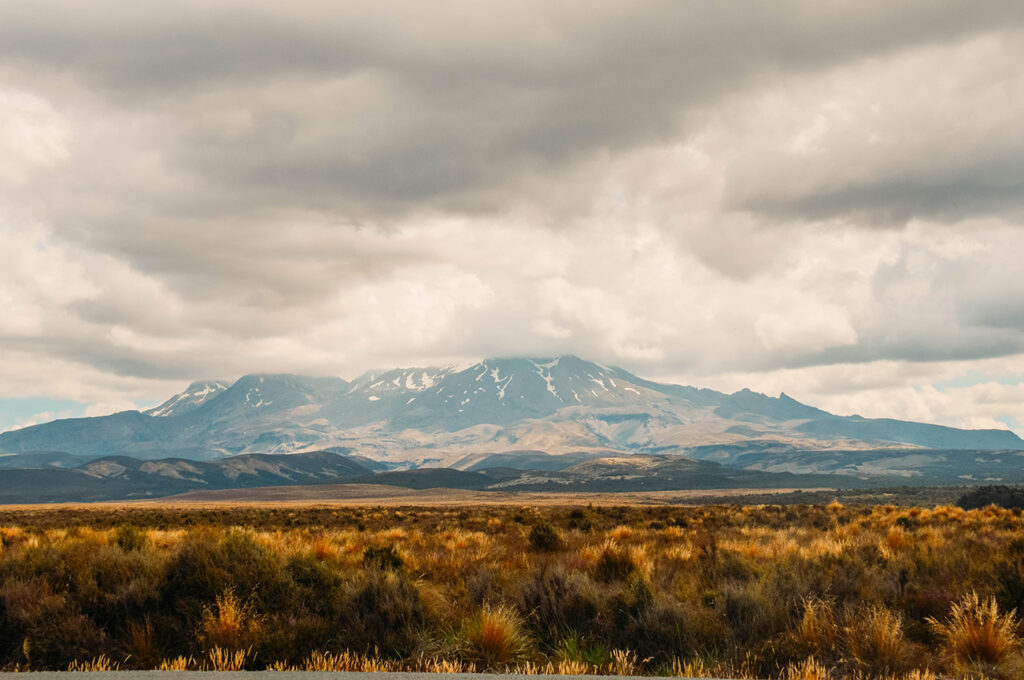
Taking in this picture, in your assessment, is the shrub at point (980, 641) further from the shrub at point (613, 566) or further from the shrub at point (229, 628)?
the shrub at point (229, 628)

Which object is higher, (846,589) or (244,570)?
(244,570)

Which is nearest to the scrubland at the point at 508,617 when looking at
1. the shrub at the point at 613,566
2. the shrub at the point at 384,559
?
the shrub at the point at 384,559

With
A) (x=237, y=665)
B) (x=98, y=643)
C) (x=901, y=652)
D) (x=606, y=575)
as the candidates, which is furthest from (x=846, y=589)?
(x=98, y=643)

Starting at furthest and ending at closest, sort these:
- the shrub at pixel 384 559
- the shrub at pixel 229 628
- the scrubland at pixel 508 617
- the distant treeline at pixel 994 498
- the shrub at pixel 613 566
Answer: the distant treeline at pixel 994 498, the shrub at pixel 613 566, the shrub at pixel 384 559, the shrub at pixel 229 628, the scrubland at pixel 508 617

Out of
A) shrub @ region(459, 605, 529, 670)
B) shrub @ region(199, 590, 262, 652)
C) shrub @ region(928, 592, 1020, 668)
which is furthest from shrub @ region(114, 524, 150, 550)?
shrub @ region(928, 592, 1020, 668)

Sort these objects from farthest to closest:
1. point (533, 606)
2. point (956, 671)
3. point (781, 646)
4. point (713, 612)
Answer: point (533, 606) < point (713, 612) < point (781, 646) < point (956, 671)

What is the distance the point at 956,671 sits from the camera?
26.5 feet

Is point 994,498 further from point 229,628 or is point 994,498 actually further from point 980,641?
point 229,628

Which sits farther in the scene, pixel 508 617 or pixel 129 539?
pixel 129 539

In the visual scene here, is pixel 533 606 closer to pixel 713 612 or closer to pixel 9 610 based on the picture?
pixel 713 612

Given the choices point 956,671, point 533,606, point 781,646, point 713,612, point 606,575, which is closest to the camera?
point 956,671

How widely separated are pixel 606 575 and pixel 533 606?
11.4ft

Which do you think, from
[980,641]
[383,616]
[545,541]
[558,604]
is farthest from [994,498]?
[383,616]

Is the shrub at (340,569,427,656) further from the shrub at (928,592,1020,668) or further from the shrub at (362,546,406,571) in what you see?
the shrub at (928,592,1020,668)
